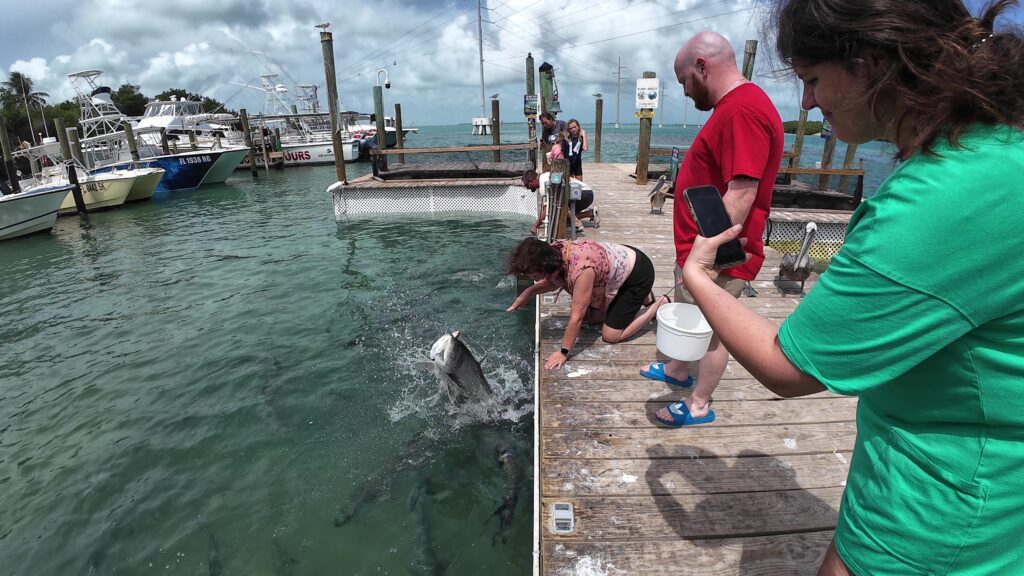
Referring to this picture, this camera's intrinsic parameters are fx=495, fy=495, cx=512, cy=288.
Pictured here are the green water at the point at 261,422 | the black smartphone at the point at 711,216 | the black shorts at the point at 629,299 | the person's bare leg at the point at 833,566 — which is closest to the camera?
the person's bare leg at the point at 833,566

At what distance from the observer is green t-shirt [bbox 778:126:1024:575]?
2.32ft

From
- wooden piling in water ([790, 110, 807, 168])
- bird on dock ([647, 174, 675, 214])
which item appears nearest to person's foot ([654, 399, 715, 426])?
bird on dock ([647, 174, 675, 214])

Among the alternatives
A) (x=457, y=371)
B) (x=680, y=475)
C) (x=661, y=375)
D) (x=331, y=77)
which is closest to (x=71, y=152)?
(x=331, y=77)

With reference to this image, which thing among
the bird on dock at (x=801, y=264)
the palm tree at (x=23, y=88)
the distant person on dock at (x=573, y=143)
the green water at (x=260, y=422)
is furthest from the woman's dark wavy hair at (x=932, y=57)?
the palm tree at (x=23, y=88)

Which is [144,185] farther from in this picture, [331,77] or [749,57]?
[749,57]

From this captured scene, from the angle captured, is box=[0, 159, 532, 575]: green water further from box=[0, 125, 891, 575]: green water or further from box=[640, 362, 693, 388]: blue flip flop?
box=[640, 362, 693, 388]: blue flip flop

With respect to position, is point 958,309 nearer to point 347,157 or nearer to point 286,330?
point 286,330

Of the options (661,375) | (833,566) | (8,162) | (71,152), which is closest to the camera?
(833,566)

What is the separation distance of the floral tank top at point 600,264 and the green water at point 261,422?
52.0 inches

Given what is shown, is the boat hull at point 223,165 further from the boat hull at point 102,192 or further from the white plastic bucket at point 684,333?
the white plastic bucket at point 684,333

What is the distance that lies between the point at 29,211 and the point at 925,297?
19.3 metres

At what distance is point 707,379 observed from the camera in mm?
2883

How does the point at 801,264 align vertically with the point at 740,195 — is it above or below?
below

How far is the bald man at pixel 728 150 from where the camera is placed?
238cm
